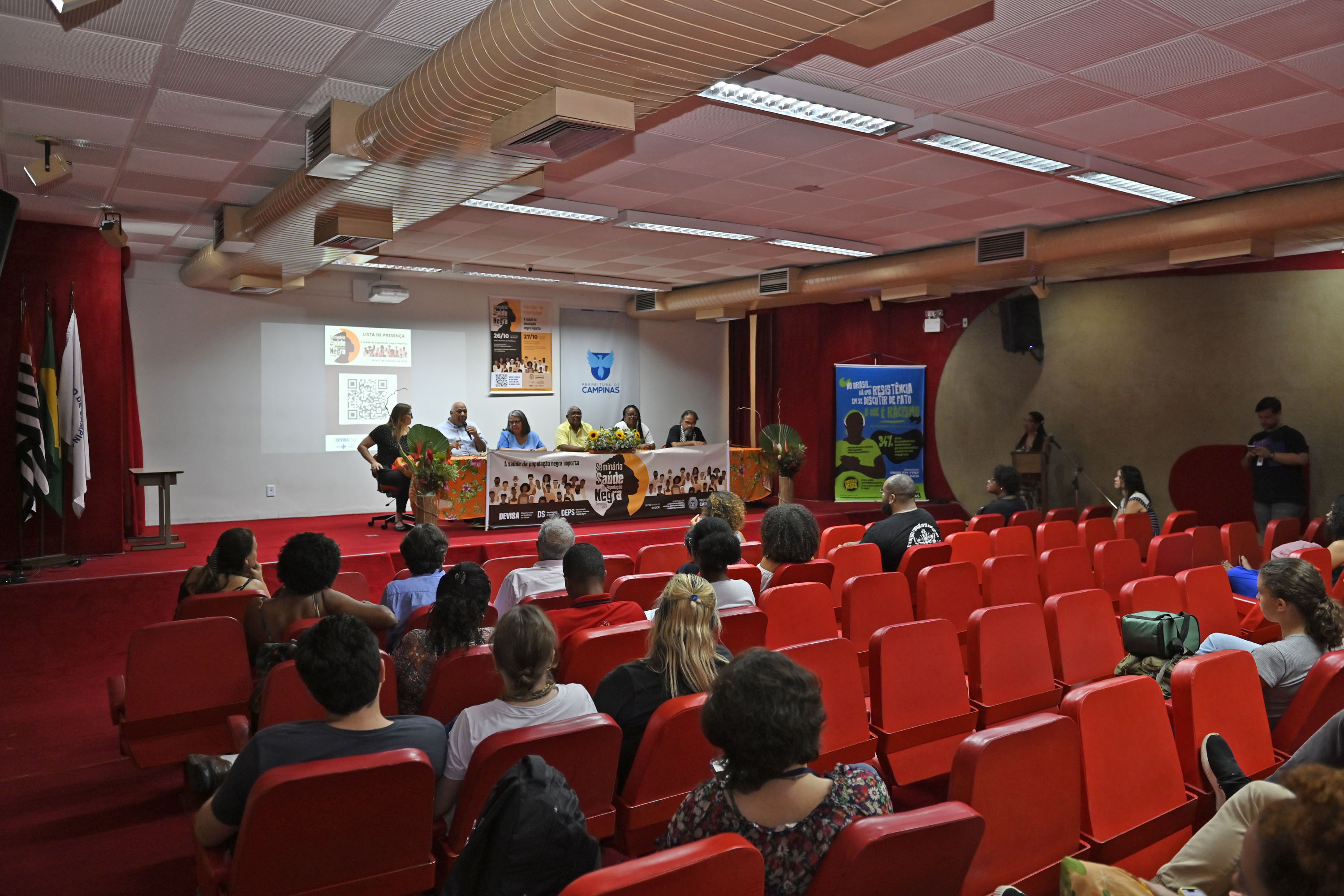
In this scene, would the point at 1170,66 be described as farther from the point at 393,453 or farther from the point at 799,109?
the point at 393,453

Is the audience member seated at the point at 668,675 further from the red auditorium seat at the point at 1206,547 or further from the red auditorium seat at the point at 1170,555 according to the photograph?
the red auditorium seat at the point at 1206,547

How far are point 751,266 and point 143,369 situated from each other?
22.9 ft

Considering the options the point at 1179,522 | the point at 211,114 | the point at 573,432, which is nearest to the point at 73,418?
the point at 211,114

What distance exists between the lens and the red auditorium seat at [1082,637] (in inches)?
133

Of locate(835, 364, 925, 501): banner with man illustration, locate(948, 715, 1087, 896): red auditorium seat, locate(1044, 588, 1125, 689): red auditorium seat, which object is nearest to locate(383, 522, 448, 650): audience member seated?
locate(948, 715, 1087, 896): red auditorium seat

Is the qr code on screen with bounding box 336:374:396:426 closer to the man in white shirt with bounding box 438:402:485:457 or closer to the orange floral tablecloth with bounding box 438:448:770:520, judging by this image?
the man in white shirt with bounding box 438:402:485:457

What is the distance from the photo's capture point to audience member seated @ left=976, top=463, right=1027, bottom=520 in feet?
23.4

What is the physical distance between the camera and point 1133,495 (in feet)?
22.4

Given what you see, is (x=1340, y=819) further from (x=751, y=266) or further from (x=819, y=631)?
(x=751, y=266)

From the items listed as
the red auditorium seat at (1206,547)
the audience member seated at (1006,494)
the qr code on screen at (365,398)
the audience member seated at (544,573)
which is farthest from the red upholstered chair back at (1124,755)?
the qr code on screen at (365,398)

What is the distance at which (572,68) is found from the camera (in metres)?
3.48

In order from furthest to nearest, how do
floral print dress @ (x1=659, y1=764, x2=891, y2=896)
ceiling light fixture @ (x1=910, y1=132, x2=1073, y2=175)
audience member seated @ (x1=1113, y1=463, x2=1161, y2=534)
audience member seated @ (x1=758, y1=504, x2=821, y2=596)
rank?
audience member seated @ (x1=1113, y1=463, x2=1161, y2=534), ceiling light fixture @ (x1=910, y1=132, x2=1073, y2=175), audience member seated @ (x1=758, y1=504, x2=821, y2=596), floral print dress @ (x1=659, y1=764, x2=891, y2=896)

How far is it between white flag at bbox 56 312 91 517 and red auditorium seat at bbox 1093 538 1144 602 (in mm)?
7755

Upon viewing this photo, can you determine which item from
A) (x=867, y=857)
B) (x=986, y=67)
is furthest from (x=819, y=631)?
(x=986, y=67)
